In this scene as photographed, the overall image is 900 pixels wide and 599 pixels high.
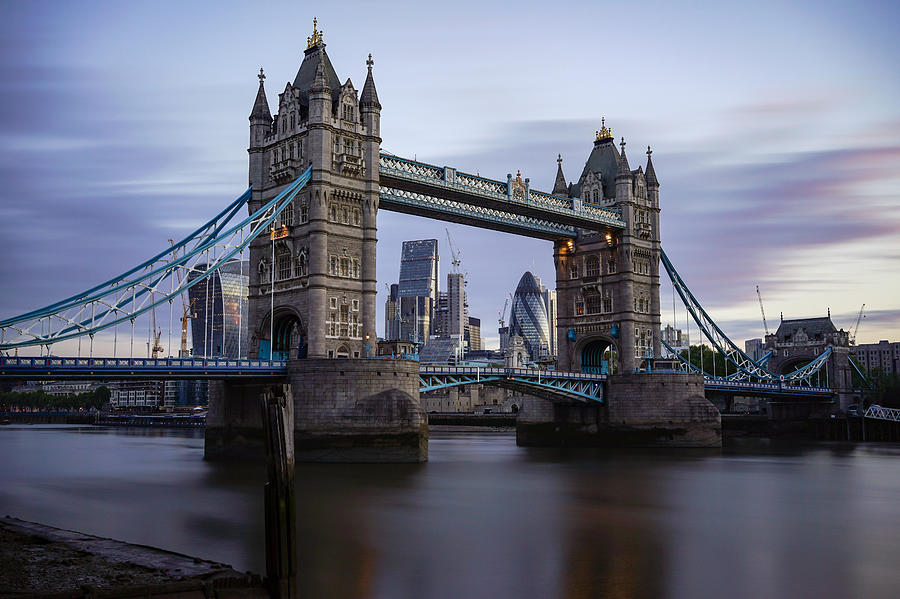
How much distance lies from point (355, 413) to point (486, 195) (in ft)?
69.0

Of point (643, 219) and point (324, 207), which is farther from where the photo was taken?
point (643, 219)

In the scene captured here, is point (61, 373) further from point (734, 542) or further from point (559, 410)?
point (559, 410)

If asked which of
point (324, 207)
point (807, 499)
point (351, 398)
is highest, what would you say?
point (324, 207)

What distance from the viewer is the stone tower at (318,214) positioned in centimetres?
4969

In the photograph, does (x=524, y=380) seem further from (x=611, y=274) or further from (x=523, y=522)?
(x=523, y=522)

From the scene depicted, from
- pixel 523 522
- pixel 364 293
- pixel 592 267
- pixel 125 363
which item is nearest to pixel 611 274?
pixel 592 267

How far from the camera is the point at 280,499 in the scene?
17328 millimetres

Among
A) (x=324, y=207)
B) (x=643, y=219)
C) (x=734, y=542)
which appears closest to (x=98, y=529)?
(x=734, y=542)

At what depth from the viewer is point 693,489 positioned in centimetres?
3819

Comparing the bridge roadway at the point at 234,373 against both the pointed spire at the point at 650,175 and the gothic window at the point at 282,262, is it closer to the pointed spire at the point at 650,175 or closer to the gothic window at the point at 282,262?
the gothic window at the point at 282,262

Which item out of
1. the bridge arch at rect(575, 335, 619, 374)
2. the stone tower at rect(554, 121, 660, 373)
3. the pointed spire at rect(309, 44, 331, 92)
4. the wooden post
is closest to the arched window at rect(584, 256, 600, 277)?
the stone tower at rect(554, 121, 660, 373)

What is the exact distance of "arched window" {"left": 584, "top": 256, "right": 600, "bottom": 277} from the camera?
7171 centimetres

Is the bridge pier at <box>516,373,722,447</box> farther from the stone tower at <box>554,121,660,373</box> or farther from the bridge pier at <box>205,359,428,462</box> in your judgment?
the bridge pier at <box>205,359,428,462</box>

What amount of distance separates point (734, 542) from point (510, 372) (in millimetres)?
33208
